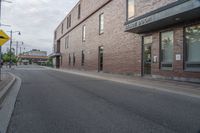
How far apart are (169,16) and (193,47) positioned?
2.57 meters

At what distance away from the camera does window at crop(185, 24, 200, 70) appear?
13595mm

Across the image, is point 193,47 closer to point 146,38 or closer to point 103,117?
point 146,38

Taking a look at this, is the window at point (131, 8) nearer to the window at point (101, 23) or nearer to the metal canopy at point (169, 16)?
the metal canopy at point (169, 16)

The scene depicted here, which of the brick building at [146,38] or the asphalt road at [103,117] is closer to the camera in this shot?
the asphalt road at [103,117]

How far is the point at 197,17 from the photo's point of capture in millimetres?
13172

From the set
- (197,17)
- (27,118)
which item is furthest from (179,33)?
(27,118)

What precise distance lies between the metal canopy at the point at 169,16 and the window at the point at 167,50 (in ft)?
2.43

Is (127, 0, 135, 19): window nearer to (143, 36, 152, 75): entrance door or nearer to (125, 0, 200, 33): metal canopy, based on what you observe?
(143, 36, 152, 75): entrance door

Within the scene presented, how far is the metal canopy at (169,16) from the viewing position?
11.8m

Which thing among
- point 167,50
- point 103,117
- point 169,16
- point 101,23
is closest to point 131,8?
point 167,50

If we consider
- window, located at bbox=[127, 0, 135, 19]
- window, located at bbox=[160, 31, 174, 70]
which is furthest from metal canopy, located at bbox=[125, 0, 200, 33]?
window, located at bbox=[127, 0, 135, 19]

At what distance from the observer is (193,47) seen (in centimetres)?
1398

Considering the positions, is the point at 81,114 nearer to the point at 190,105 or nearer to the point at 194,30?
the point at 190,105

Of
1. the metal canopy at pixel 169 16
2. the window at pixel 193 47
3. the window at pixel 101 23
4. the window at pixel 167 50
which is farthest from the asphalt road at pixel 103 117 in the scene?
the window at pixel 101 23
